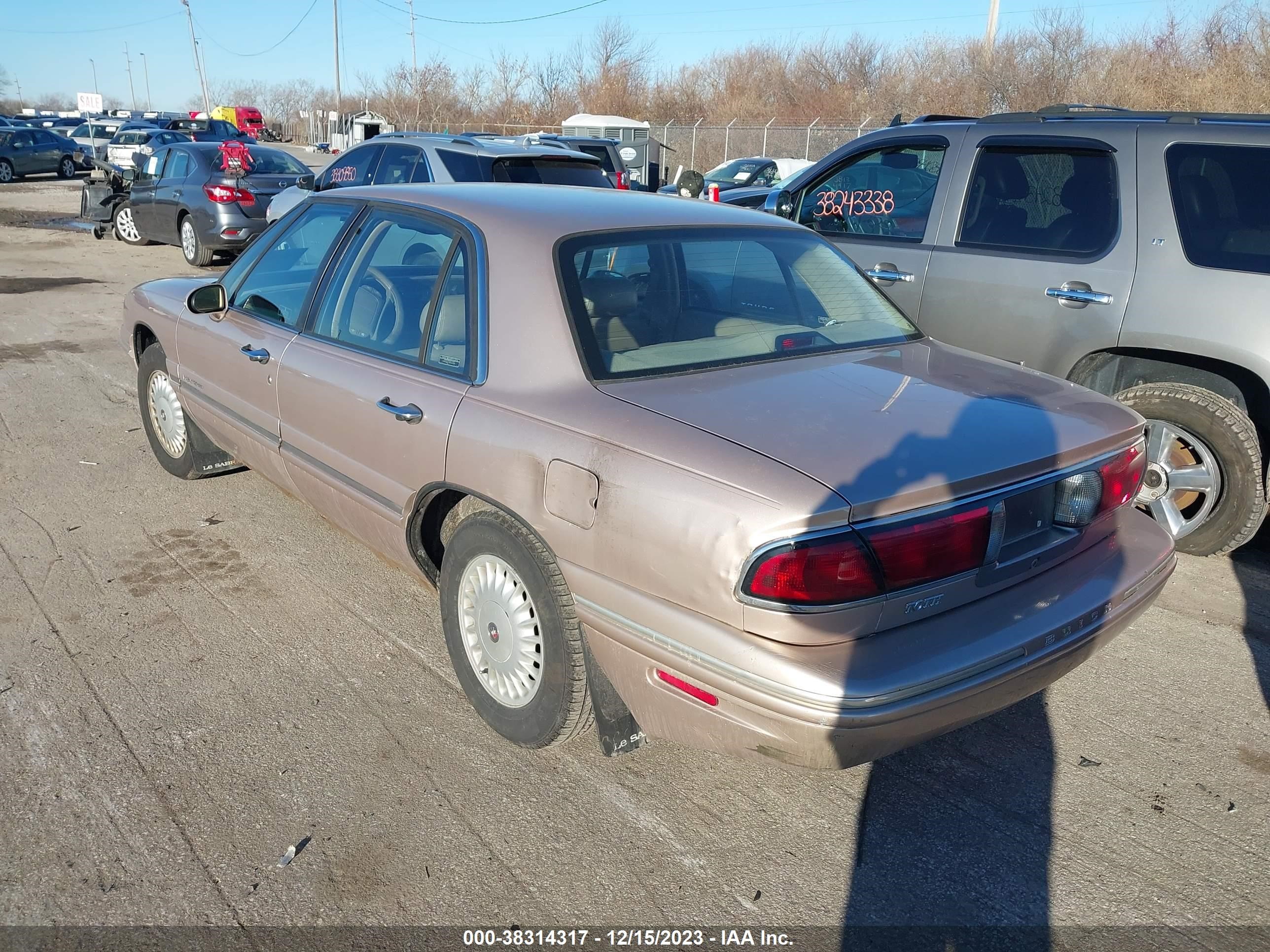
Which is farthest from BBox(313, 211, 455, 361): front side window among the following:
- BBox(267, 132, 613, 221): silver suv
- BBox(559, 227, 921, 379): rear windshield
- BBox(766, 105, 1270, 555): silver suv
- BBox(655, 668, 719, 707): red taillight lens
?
BBox(267, 132, 613, 221): silver suv

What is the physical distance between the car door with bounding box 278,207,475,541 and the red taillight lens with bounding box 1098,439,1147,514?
197cm

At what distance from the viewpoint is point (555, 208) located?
3.45 metres

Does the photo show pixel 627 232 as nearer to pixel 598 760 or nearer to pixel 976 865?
pixel 598 760

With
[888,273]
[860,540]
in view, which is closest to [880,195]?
[888,273]

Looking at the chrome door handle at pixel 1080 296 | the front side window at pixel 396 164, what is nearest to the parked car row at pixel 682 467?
the chrome door handle at pixel 1080 296

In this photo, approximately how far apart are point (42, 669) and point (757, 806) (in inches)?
102

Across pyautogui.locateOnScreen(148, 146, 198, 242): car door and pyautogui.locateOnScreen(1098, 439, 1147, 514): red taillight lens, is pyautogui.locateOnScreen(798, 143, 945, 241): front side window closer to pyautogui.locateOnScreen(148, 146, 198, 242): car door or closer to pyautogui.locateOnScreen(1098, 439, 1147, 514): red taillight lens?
pyautogui.locateOnScreen(1098, 439, 1147, 514): red taillight lens

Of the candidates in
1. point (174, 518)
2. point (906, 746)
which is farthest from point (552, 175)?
point (906, 746)

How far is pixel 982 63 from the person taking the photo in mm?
35344

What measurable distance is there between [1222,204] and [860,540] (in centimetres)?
335

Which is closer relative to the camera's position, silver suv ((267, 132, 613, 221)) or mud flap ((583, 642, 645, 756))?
mud flap ((583, 642, 645, 756))

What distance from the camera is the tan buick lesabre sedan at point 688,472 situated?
2.33 metres

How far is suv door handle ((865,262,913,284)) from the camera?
5461mm

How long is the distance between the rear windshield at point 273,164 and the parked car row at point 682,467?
10996 millimetres
